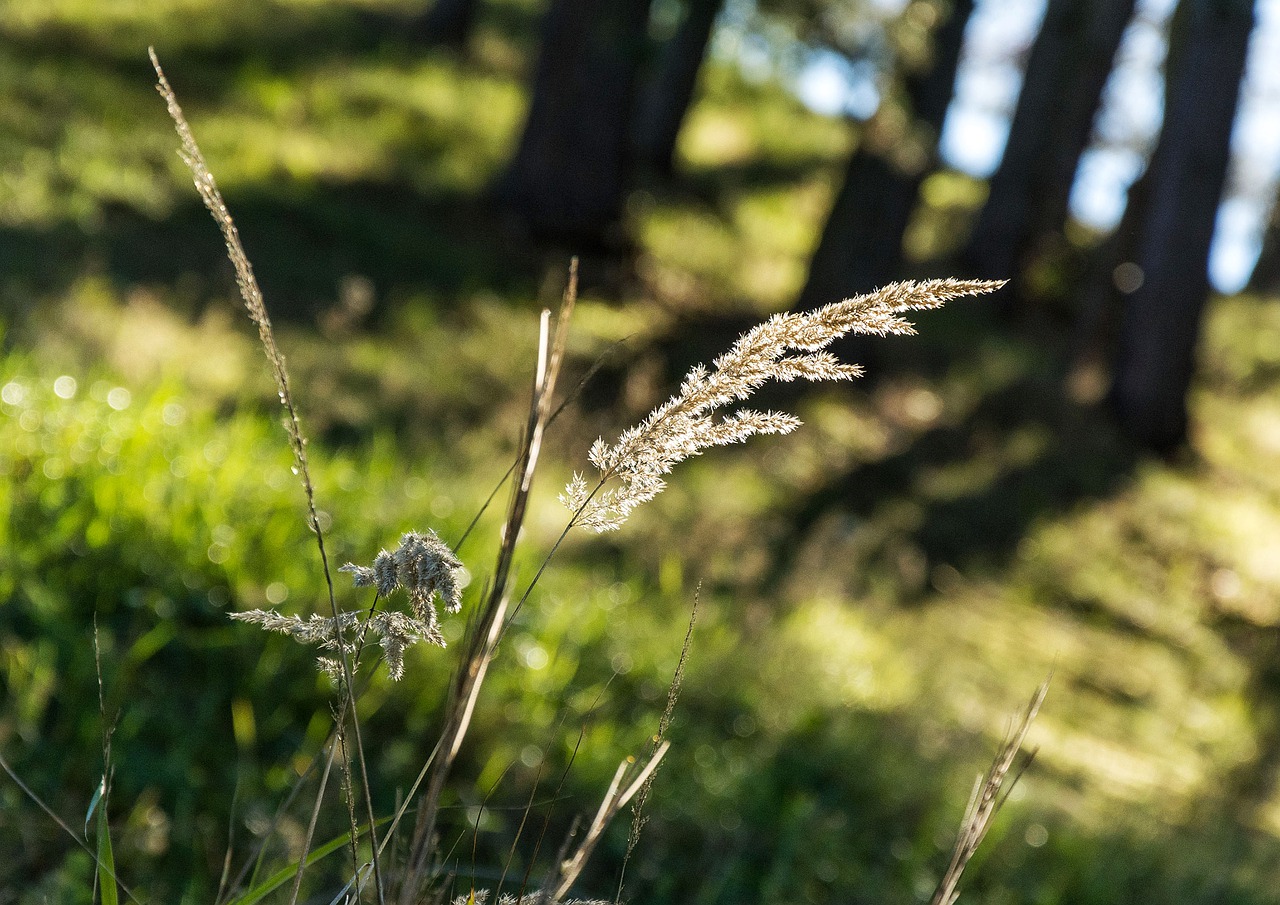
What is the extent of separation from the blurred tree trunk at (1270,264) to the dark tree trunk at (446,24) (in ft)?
47.3

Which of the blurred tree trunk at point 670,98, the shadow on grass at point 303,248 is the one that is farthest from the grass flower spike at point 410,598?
the blurred tree trunk at point 670,98

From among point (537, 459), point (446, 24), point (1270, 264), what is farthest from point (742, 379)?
point (1270, 264)

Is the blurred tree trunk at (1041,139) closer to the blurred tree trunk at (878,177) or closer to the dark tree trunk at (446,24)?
the blurred tree trunk at (878,177)

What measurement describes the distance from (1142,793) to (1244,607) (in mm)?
3354

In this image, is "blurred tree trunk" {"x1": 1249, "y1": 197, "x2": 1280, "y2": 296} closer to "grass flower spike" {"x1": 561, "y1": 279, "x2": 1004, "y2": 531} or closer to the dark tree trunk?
the dark tree trunk

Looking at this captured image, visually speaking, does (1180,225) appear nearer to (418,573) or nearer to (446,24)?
(446,24)

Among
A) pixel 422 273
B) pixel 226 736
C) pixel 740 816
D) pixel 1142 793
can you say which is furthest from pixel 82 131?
pixel 1142 793

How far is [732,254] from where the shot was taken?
11922mm

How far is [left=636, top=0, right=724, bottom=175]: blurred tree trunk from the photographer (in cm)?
1245

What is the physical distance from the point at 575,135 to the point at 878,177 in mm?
2809

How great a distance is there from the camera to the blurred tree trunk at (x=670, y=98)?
40.9ft

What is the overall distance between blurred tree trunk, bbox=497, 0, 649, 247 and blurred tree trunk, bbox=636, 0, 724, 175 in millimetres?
2468

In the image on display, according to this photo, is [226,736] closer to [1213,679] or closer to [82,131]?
[1213,679]

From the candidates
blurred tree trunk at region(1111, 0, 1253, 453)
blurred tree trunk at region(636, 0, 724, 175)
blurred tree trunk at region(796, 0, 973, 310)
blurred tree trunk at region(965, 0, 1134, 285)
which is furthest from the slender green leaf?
blurred tree trunk at region(965, 0, 1134, 285)
